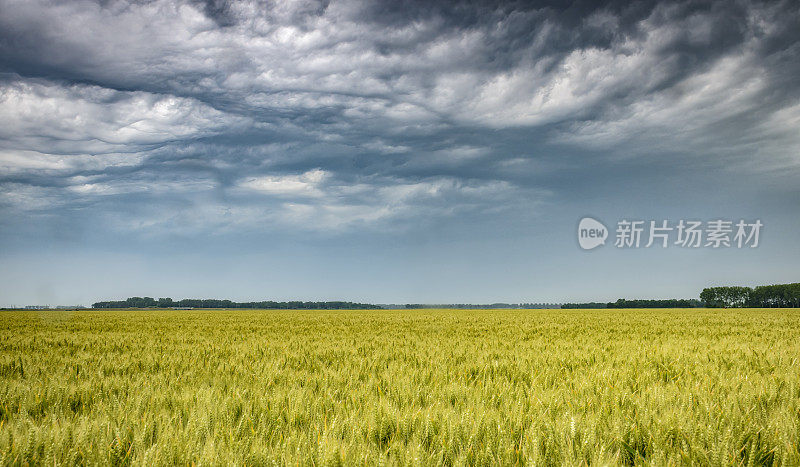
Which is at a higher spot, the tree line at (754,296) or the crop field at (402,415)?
the crop field at (402,415)

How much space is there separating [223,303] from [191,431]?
17576 cm

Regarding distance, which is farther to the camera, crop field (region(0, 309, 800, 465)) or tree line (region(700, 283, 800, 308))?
tree line (region(700, 283, 800, 308))

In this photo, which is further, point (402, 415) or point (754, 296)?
point (754, 296)

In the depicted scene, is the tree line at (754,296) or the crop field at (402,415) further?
the tree line at (754,296)

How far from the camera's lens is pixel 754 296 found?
128500 mm

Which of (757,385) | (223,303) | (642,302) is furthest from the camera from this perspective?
(223,303)

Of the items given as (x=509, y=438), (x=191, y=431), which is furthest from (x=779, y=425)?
(x=191, y=431)

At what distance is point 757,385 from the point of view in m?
4.13

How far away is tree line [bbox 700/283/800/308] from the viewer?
11975 centimetres

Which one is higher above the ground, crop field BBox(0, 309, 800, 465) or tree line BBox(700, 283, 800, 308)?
crop field BBox(0, 309, 800, 465)

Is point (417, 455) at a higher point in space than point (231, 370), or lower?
higher

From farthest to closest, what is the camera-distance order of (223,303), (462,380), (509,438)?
(223,303)
(462,380)
(509,438)

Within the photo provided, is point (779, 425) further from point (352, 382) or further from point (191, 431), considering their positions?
point (191, 431)

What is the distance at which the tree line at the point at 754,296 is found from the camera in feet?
393
